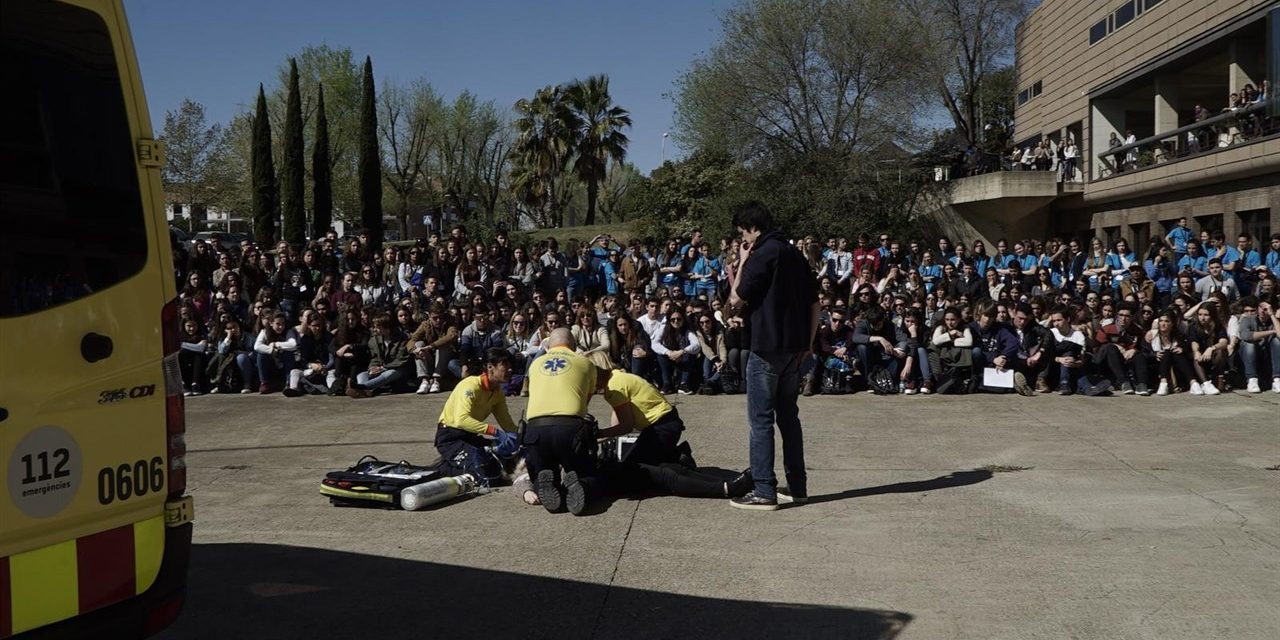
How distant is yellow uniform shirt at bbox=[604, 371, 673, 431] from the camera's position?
25.6 ft

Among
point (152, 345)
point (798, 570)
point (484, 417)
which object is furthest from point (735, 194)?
point (152, 345)

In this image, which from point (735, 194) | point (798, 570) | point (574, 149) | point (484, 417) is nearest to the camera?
point (798, 570)

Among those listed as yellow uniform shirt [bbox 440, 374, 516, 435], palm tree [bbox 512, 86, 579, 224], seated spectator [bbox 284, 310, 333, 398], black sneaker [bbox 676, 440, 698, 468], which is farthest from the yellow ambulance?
palm tree [bbox 512, 86, 579, 224]

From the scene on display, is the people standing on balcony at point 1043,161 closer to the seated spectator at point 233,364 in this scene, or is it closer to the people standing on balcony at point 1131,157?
the people standing on balcony at point 1131,157

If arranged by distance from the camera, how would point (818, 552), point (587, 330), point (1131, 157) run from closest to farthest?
point (818, 552) → point (587, 330) → point (1131, 157)

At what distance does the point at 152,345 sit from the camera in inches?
143

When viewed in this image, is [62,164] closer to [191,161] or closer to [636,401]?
[636,401]

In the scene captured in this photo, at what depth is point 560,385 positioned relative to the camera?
23.9ft

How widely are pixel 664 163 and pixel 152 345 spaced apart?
38243 millimetres

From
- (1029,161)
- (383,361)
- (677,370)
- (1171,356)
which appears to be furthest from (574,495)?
(1029,161)

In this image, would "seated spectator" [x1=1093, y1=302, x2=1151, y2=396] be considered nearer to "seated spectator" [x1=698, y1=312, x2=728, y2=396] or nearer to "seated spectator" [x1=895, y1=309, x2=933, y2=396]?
"seated spectator" [x1=895, y1=309, x2=933, y2=396]

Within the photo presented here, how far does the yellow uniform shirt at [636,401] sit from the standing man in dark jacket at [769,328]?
107cm

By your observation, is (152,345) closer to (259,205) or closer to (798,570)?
(798,570)

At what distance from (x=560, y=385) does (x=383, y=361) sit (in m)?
7.47
